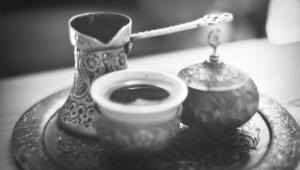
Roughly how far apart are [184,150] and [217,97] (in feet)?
0.34

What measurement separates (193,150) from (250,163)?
0.09 meters

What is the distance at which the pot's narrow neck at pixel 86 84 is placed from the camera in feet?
2.31

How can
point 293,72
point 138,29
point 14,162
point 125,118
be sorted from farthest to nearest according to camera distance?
point 138,29, point 293,72, point 14,162, point 125,118

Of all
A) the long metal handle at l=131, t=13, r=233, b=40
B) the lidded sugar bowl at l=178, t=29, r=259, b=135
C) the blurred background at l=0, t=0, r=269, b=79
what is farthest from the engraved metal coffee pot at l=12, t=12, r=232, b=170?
the blurred background at l=0, t=0, r=269, b=79

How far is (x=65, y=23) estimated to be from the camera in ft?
4.46

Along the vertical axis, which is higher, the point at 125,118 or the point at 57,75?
the point at 125,118

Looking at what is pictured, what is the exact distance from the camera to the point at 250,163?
660 mm

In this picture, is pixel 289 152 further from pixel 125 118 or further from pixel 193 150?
pixel 125 118

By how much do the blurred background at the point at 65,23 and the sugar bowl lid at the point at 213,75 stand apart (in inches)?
26.5

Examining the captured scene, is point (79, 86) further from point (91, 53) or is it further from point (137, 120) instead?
Result: point (137, 120)

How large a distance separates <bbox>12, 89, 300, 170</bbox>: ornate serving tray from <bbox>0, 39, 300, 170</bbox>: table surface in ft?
0.16

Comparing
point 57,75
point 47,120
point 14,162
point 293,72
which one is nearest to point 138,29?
point 57,75

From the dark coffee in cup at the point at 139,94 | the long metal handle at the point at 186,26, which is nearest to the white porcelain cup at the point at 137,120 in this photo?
the dark coffee in cup at the point at 139,94

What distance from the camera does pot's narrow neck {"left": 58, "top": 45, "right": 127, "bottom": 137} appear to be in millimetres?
705
